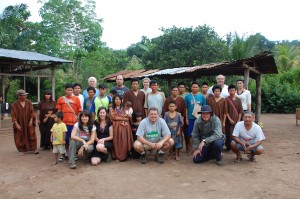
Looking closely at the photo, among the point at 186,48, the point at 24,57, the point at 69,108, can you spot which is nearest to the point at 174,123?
the point at 69,108

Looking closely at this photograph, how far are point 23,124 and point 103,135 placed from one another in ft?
6.86

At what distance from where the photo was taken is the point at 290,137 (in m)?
8.65

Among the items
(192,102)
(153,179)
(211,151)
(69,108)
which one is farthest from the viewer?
(192,102)

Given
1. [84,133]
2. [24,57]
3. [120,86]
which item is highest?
[24,57]

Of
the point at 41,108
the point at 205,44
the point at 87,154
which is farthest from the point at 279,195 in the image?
the point at 205,44

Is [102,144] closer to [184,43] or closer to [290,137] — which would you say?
[290,137]

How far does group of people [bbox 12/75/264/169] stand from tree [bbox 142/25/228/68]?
11217 mm

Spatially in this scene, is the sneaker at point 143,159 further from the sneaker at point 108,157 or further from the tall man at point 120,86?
the tall man at point 120,86

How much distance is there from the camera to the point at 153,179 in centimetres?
436

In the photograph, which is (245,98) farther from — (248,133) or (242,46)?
(242,46)

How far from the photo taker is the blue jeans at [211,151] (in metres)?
5.13

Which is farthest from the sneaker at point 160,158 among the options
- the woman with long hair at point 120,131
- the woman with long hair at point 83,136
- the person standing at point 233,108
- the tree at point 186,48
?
the tree at point 186,48

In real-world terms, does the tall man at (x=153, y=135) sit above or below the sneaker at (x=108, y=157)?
above

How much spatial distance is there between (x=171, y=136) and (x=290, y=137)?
194 inches
